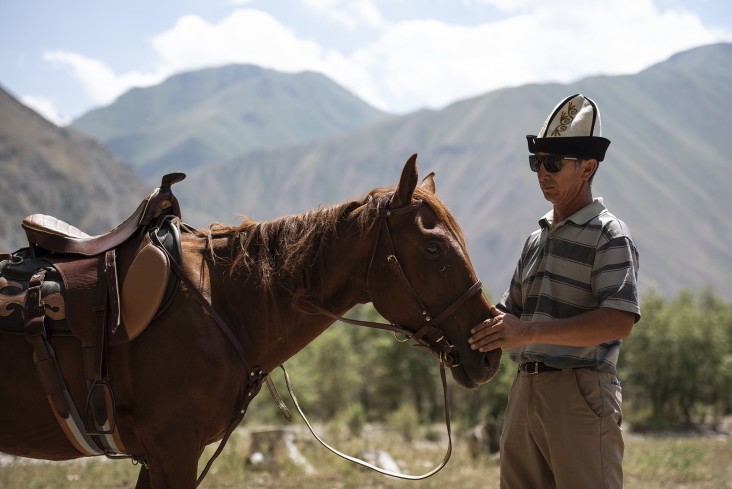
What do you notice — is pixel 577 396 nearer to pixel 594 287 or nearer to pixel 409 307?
pixel 594 287

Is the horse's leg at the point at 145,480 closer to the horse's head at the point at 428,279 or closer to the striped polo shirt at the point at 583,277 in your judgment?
the horse's head at the point at 428,279

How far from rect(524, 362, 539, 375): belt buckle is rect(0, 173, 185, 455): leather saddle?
1.88 meters

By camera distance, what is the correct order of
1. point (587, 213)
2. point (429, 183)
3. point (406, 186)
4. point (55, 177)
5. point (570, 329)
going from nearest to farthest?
point (570, 329)
point (587, 213)
point (406, 186)
point (429, 183)
point (55, 177)

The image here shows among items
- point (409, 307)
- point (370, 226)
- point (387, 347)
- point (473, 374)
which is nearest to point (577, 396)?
point (473, 374)

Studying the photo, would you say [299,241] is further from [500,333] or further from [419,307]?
[500,333]

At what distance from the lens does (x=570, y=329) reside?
3121 millimetres

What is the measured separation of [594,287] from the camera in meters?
3.26

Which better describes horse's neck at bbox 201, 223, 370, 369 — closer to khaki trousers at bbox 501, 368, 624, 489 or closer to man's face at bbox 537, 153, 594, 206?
man's face at bbox 537, 153, 594, 206

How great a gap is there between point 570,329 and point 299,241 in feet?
4.84

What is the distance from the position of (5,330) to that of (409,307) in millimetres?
2086

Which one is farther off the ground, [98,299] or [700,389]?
[98,299]

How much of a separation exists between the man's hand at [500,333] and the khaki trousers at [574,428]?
1.07 ft

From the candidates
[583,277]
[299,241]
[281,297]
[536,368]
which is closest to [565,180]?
[583,277]

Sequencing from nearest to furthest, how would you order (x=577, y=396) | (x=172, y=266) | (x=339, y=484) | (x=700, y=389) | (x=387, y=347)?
(x=577, y=396) → (x=172, y=266) → (x=339, y=484) → (x=700, y=389) → (x=387, y=347)
